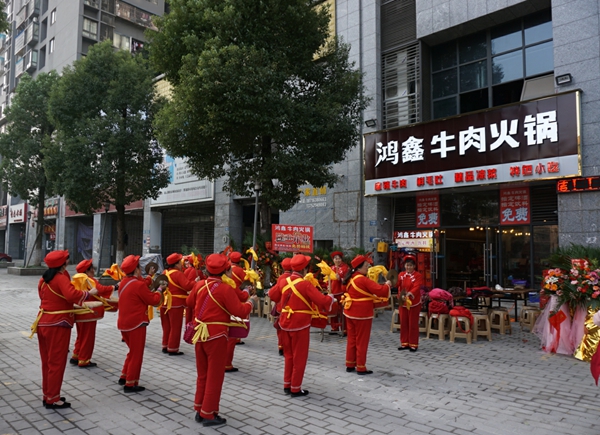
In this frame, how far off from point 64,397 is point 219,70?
761 cm

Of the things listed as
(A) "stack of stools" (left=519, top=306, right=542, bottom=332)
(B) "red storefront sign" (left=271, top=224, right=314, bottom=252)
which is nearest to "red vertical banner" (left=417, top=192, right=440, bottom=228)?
(B) "red storefront sign" (left=271, top=224, right=314, bottom=252)

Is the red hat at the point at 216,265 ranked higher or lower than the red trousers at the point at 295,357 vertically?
higher

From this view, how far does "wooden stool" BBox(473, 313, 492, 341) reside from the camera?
9.36 metres

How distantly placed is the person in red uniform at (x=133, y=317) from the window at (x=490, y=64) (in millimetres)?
12485

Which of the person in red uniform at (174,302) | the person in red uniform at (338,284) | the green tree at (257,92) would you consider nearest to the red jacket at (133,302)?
the person in red uniform at (174,302)

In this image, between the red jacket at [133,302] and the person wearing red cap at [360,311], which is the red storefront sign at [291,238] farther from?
the red jacket at [133,302]

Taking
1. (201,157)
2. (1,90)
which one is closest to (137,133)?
(201,157)

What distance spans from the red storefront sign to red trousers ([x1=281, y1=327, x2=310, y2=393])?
637 cm

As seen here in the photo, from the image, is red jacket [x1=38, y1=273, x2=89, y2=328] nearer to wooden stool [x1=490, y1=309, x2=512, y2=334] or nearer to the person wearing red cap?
the person wearing red cap

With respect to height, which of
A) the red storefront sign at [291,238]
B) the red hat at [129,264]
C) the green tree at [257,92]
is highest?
the green tree at [257,92]

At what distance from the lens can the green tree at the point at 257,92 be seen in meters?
10.9

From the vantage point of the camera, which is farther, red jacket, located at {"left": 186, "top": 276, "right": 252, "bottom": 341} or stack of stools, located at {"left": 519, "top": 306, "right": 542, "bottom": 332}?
stack of stools, located at {"left": 519, "top": 306, "right": 542, "bottom": 332}

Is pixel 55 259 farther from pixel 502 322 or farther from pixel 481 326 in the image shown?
pixel 502 322

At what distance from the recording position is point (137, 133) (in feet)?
64.0
